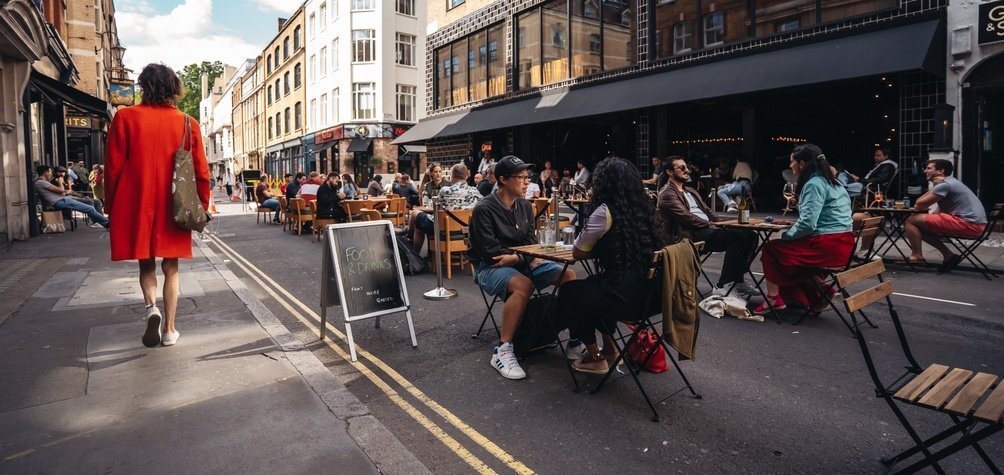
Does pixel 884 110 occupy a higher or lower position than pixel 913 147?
higher

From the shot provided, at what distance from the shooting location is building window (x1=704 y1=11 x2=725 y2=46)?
595 inches

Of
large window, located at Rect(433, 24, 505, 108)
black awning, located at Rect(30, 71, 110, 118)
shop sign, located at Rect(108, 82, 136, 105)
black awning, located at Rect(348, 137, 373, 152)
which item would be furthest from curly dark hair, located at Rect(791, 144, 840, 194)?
black awning, located at Rect(348, 137, 373, 152)

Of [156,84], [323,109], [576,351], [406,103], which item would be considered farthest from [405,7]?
[576,351]

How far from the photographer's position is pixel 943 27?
11.2 meters

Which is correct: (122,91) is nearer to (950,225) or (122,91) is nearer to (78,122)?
(78,122)

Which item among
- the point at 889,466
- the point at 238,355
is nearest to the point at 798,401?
the point at 889,466

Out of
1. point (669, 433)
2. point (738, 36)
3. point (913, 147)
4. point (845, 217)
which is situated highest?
point (738, 36)

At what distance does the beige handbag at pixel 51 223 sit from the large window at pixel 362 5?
25684 mm

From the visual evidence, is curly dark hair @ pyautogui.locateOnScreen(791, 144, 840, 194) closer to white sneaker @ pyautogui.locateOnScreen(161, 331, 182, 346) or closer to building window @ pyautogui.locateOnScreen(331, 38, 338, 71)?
white sneaker @ pyautogui.locateOnScreen(161, 331, 182, 346)

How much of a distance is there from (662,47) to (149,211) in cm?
1482

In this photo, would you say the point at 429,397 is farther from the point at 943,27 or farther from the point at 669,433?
the point at 943,27

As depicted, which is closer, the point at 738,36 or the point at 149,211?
the point at 149,211

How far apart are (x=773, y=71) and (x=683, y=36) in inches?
150

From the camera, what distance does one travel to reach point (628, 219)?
3754mm
